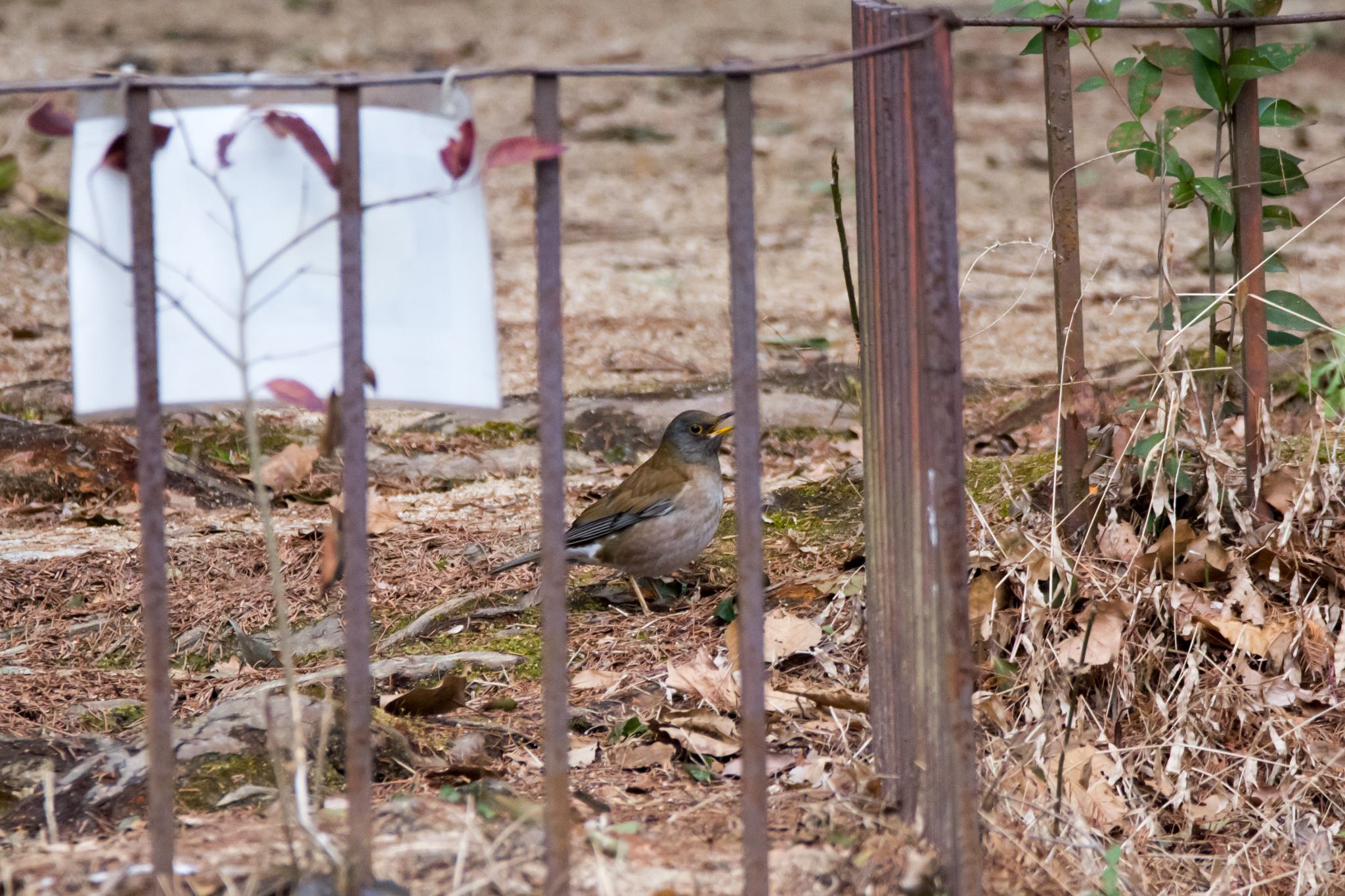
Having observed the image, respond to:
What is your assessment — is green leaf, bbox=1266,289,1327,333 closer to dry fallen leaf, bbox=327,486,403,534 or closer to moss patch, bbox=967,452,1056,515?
moss patch, bbox=967,452,1056,515

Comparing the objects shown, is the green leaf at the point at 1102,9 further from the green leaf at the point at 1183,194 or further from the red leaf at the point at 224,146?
the red leaf at the point at 224,146

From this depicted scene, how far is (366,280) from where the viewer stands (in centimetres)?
255

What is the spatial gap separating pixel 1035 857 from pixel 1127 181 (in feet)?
32.4

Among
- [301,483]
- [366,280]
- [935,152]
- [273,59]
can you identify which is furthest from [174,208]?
Result: [273,59]

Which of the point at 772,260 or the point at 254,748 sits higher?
the point at 772,260

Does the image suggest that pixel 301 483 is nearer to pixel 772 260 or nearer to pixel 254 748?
pixel 254 748

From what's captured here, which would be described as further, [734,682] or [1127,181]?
[1127,181]

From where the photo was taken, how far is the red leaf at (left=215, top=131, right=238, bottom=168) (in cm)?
241

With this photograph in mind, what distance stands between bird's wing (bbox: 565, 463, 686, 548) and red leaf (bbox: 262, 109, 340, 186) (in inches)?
119

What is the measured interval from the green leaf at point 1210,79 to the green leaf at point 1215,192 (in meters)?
0.24

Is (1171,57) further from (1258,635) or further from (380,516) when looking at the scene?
(380,516)

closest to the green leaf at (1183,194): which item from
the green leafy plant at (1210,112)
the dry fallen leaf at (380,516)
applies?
the green leafy plant at (1210,112)

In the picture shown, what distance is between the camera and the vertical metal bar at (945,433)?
251 centimetres

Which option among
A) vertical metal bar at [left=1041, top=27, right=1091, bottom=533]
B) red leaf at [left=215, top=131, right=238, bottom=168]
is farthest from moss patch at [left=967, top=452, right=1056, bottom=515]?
red leaf at [left=215, top=131, right=238, bottom=168]
